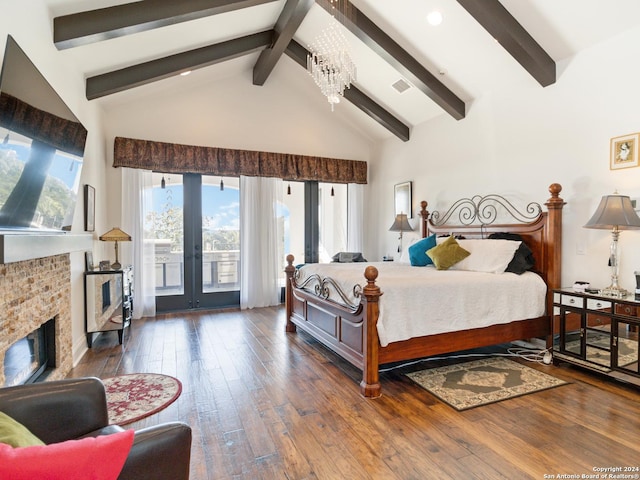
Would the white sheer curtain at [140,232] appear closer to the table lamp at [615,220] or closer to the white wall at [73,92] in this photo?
the white wall at [73,92]

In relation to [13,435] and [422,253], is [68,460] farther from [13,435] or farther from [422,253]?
[422,253]

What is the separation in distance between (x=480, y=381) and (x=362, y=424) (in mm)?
1268

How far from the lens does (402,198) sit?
614cm

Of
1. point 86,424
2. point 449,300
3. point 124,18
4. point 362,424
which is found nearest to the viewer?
A: point 86,424

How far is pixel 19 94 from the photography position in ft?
6.61

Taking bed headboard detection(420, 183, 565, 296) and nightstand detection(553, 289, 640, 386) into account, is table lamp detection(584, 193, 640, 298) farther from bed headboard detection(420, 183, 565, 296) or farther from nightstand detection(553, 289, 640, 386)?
bed headboard detection(420, 183, 565, 296)

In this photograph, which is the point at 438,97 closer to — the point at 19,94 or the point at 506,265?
the point at 506,265

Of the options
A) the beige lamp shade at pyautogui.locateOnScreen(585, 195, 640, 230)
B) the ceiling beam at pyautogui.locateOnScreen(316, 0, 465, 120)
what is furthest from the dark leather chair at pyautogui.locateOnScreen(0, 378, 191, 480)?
the ceiling beam at pyautogui.locateOnScreen(316, 0, 465, 120)

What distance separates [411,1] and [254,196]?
3502mm

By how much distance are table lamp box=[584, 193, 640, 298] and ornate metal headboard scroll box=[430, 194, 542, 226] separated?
33.4 inches

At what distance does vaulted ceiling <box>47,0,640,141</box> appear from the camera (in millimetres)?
3207

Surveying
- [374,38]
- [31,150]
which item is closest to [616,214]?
[374,38]

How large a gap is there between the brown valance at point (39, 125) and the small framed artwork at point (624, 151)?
14.9 ft

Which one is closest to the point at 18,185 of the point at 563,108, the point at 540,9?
the point at 540,9
